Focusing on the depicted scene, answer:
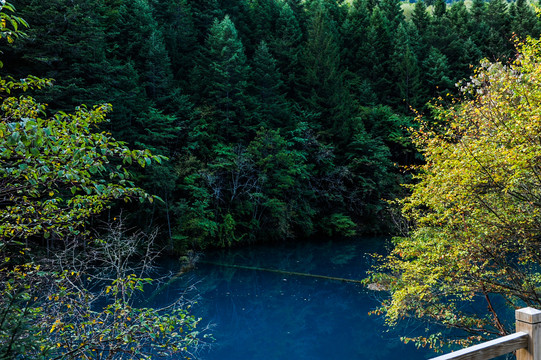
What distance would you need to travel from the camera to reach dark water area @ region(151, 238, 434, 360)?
28.2ft

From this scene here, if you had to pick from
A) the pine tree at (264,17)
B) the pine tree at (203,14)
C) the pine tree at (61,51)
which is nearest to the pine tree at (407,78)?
the pine tree at (264,17)

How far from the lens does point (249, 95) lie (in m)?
19.0

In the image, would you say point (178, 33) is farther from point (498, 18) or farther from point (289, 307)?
point (498, 18)

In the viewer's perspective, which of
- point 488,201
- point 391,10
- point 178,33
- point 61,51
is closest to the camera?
point 488,201

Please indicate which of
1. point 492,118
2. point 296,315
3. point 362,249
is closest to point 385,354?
point 296,315

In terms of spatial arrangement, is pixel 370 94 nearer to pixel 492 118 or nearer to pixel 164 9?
pixel 164 9

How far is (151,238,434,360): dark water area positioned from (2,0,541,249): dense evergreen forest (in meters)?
1.93

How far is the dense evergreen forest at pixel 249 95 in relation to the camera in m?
13.8

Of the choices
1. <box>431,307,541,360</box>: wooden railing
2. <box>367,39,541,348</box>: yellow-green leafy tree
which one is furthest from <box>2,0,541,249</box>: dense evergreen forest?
<box>431,307,541,360</box>: wooden railing

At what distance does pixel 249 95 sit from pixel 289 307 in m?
11.1

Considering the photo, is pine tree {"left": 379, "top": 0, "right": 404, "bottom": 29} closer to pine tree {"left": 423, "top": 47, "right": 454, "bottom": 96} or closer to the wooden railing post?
pine tree {"left": 423, "top": 47, "right": 454, "bottom": 96}

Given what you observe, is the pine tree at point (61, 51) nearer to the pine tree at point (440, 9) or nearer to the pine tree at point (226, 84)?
the pine tree at point (226, 84)

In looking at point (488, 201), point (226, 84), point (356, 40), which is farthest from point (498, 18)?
point (488, 201)

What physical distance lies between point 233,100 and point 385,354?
1337 centimetres
